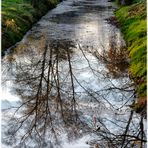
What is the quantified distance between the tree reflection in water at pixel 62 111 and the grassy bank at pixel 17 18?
612 cm

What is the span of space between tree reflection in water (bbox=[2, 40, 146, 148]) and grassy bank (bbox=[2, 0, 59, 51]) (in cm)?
612

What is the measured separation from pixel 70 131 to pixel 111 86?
5.82 meters

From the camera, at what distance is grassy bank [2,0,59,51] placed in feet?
95.7

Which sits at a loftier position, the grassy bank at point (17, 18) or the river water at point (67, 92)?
the grassy bank at point (17, 18)

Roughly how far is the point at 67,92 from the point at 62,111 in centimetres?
243

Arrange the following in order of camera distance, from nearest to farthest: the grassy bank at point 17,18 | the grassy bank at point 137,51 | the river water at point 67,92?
the river water at point 67,92, the grassy bank at point 137,51, the grassy bank at point 17,18

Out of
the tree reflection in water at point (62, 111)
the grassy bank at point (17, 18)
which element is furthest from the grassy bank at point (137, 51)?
the grassy bank at point (17, 18)

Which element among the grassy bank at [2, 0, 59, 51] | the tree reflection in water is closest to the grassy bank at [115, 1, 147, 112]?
the tree reflection in water

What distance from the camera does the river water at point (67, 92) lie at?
14.5 m

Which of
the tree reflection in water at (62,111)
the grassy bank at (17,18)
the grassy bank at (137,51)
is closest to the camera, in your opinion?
the tree reflection in water at (62,111)

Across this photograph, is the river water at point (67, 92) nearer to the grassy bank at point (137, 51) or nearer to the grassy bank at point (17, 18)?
the grassy bank at point (137, 51)

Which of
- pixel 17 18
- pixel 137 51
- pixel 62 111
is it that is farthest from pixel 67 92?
pixel 17 18

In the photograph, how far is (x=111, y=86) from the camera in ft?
66.0

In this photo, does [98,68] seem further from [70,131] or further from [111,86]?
[70,131]
